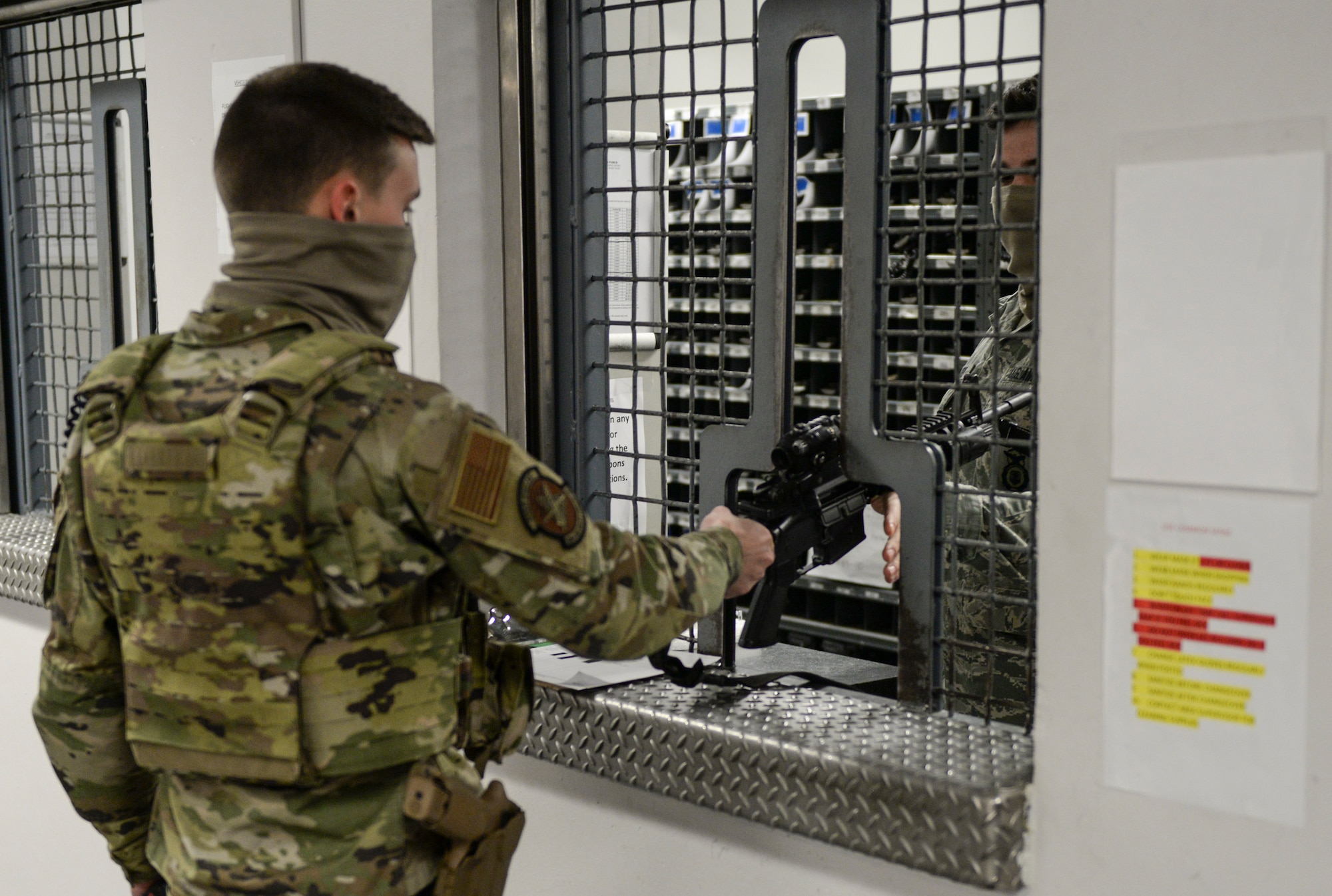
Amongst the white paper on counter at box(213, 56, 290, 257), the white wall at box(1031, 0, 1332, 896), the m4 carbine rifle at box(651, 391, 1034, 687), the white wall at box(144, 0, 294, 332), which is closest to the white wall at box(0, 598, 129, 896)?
the white wall at box(144, 0, 294, 332)

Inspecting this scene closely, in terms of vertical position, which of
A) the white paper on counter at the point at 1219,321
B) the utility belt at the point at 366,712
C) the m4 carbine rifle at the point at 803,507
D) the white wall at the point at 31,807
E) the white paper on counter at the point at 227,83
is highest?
the white paper on counter at the point at 227,83

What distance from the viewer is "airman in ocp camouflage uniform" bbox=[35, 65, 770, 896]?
1.28 metres

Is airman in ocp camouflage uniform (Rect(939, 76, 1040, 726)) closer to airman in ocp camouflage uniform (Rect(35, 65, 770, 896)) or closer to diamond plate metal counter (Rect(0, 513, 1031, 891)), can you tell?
diamond plate metal counter (Rect(0, 513, 1031, 891))


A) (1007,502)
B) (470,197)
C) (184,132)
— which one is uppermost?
(184,132)

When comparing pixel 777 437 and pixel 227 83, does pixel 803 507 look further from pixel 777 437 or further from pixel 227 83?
pixel 227 83

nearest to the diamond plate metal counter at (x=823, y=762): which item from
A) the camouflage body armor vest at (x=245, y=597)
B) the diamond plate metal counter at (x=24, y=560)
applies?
the camouflage body armor vest at (x=245, y=597)

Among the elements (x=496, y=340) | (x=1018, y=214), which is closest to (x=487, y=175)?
(x=496, y=340)

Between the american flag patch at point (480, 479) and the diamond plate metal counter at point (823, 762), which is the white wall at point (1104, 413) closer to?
the diamond plate metal counter at point (823, 762)

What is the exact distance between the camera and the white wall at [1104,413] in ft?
3.81

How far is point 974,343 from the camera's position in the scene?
360 cm

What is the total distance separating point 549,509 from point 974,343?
2.53 meters

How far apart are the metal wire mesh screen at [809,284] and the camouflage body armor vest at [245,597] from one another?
566 millimetres

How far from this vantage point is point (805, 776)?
59.0 inches

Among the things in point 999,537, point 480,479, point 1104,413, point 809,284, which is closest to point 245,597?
point 480,479
